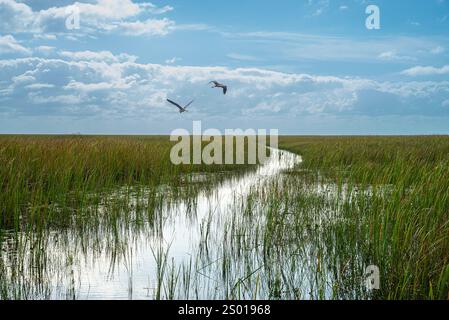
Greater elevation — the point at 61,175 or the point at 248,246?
the point at 61,175

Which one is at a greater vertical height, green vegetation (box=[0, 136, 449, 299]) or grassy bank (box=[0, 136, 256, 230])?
grassy bank (box=[0, 136, 256, 230])

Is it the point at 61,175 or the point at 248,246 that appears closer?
the point at 248,246

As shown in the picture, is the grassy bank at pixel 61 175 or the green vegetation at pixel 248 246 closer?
the green vegetation at pixel 248 246

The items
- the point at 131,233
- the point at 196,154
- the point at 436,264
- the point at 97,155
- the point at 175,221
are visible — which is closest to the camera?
the point at 436,264

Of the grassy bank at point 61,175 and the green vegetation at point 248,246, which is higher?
the grassy bank at point 61,175

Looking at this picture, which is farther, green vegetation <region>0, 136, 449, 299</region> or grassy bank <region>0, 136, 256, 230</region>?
grassy bank <region>0, 136, 256, 230</region>

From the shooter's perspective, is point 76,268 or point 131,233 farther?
point 131,233

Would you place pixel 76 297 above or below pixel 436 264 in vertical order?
below

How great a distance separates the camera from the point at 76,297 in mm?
3834

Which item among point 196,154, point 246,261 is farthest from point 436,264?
point 196,154
